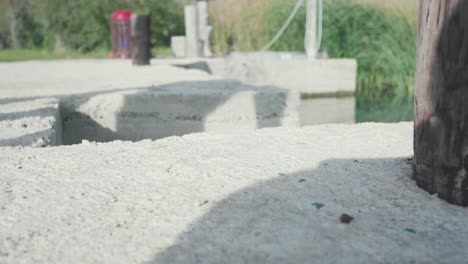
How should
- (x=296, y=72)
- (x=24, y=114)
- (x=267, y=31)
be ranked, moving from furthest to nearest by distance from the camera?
(x=267, y=31) < (x=296, y=72) < (x=24, y=114)

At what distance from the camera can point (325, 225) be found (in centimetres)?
167

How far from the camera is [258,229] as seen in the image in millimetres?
1646

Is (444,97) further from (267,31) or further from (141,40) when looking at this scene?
(267,31)

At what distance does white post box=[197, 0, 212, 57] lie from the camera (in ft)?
35.9

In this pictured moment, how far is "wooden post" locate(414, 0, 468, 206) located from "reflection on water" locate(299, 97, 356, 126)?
210 inches

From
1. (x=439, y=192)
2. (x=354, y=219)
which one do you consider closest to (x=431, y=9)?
(x=439, y=192)

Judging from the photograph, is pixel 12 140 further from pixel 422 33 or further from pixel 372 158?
pixel 422 33

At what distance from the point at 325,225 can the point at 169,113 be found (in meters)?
2.91

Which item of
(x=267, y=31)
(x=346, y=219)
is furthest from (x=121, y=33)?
(x=346, y=219)

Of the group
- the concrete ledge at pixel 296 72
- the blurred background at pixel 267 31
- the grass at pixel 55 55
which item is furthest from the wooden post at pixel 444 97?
the grass at pixel 55 55

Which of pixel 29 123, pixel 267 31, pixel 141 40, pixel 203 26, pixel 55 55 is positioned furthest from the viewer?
pixel 55 55

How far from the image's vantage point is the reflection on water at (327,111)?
25.2 ft

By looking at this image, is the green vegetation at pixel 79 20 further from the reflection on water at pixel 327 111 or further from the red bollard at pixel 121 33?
the reflection on water at pixel 327 111

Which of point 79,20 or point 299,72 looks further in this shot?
point 79,20
